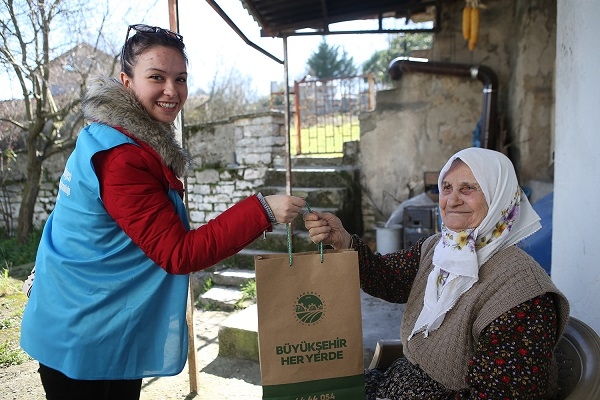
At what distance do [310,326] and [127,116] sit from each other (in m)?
0.88

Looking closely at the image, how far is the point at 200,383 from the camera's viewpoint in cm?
338

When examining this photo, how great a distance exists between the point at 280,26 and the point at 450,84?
10.1 feet

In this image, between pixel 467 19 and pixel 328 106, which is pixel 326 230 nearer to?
pixel 467 19

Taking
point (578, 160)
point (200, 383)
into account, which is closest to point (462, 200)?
point (578, 160)

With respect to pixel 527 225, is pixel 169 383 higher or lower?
lower

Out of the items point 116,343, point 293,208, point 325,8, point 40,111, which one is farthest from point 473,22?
point 40,111

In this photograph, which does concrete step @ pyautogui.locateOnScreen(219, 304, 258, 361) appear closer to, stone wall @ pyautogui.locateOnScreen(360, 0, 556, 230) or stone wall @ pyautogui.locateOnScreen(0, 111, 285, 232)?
stone wall @ pyautogui.locateOnScreen(0, 111, 285, 232)

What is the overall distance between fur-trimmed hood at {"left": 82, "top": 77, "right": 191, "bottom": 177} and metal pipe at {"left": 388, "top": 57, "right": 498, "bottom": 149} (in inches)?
193

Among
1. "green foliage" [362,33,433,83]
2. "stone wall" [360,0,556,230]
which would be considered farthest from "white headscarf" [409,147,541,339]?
→ "green foliage" [362,33,433,83]

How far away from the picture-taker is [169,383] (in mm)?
3410

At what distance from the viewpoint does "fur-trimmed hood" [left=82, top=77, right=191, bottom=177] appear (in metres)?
1.40

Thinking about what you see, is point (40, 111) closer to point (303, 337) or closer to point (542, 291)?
point (303, 337)

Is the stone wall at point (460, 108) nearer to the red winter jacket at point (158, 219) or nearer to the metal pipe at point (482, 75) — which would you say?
the metal pipe at point (482, 75)

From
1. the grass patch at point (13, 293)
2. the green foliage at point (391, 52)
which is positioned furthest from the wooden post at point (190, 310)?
the green foliage at point (391, 52)
